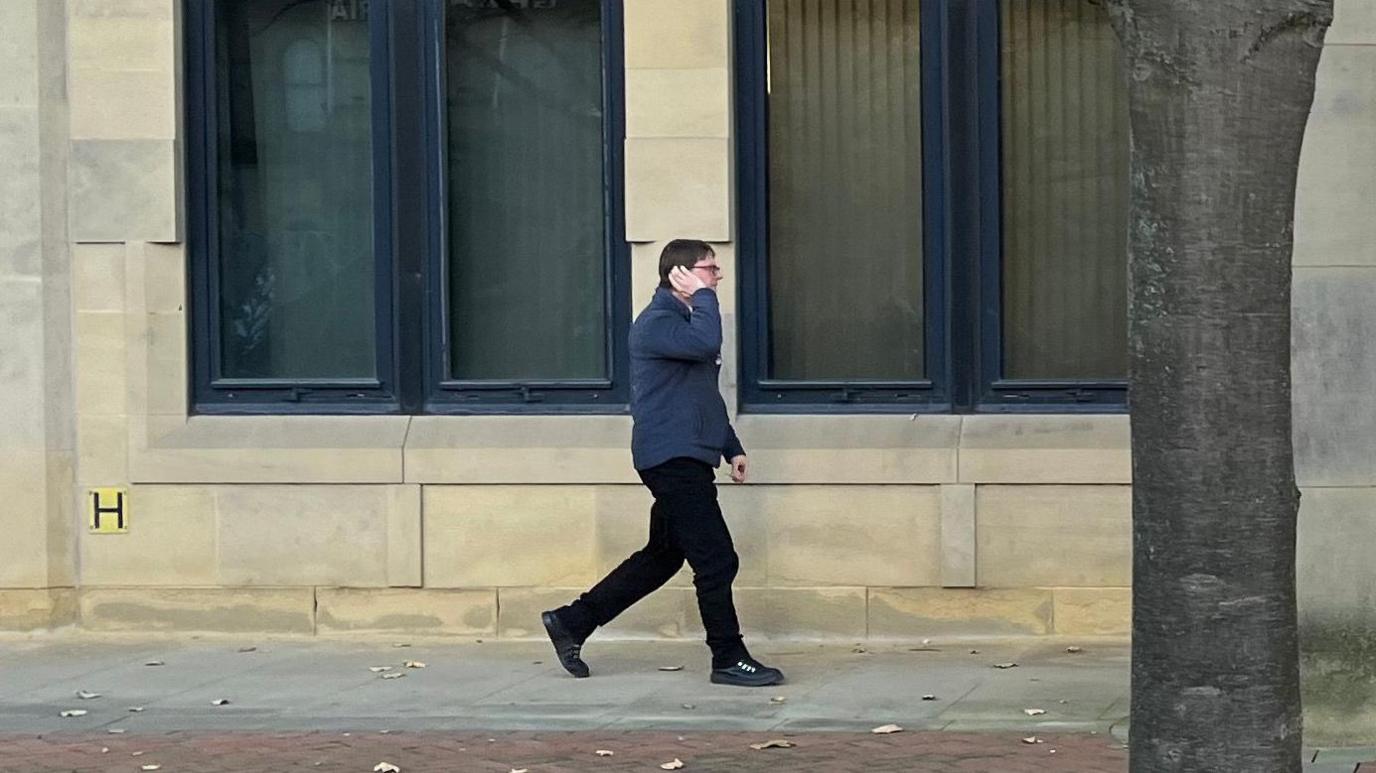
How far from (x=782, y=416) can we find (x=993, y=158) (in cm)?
160

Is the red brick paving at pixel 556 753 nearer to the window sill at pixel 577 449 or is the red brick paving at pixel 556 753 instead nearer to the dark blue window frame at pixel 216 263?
the window sill at pixel 577 449

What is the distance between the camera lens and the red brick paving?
7.36m

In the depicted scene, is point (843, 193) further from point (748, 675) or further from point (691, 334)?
point (748, 675)

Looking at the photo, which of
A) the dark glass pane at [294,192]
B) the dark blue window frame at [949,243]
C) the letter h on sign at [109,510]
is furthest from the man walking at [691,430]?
the letter h on sign at [109,510]

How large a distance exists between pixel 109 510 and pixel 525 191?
2582 millimetres

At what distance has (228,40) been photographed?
1087cm

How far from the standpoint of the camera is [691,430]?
884cm

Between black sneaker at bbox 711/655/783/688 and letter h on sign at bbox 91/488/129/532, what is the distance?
3329mm

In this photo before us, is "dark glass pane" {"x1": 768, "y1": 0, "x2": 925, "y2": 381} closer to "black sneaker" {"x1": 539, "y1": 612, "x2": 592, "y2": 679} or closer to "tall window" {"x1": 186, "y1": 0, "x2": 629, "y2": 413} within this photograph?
"tall window" {"x1": 186, "y1": 0, "x2": 629, "y2": 413}

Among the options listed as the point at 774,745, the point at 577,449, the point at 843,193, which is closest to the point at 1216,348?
the point at 774,745

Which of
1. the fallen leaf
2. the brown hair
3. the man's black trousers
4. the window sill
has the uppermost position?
the brown hair

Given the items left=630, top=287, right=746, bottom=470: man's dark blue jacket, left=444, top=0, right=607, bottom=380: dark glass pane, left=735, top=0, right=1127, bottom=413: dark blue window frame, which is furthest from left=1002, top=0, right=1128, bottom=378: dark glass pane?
left=630, top=287, right=746, bottom=470: man's dark blue jacket

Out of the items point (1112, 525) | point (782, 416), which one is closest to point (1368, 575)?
point (1112, 525)

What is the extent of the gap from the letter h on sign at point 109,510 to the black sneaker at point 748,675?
10.9 ft
